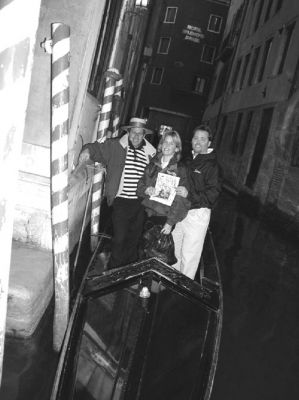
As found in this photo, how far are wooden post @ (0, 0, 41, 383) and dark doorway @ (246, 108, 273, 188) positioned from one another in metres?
13.7

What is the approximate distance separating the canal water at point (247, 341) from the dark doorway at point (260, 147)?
758 cm

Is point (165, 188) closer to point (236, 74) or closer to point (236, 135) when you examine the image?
point (236, 135)

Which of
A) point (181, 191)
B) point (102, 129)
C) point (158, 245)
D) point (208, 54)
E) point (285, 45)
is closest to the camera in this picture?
point (181, 191)

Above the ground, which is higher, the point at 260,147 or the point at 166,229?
the point at 260,147

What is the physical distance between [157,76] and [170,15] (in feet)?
15.4

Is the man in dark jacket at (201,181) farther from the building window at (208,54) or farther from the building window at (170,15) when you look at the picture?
the building window at (170,15)

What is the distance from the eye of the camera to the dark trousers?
389 cm

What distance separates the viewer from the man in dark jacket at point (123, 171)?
3.81 metres

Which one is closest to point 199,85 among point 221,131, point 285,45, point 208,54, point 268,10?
point 208,54

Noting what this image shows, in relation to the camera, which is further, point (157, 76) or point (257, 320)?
point (157, 76)

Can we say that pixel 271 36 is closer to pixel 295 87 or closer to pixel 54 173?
pixel 295 87

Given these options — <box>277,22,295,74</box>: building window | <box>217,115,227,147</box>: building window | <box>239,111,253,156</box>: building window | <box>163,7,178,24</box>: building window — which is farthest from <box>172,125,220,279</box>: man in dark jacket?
<box>163,7,178,24</box>: building window

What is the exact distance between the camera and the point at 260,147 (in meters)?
14.7

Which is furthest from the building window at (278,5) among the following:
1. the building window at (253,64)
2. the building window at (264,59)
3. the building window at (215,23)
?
the building window at (215,23)
